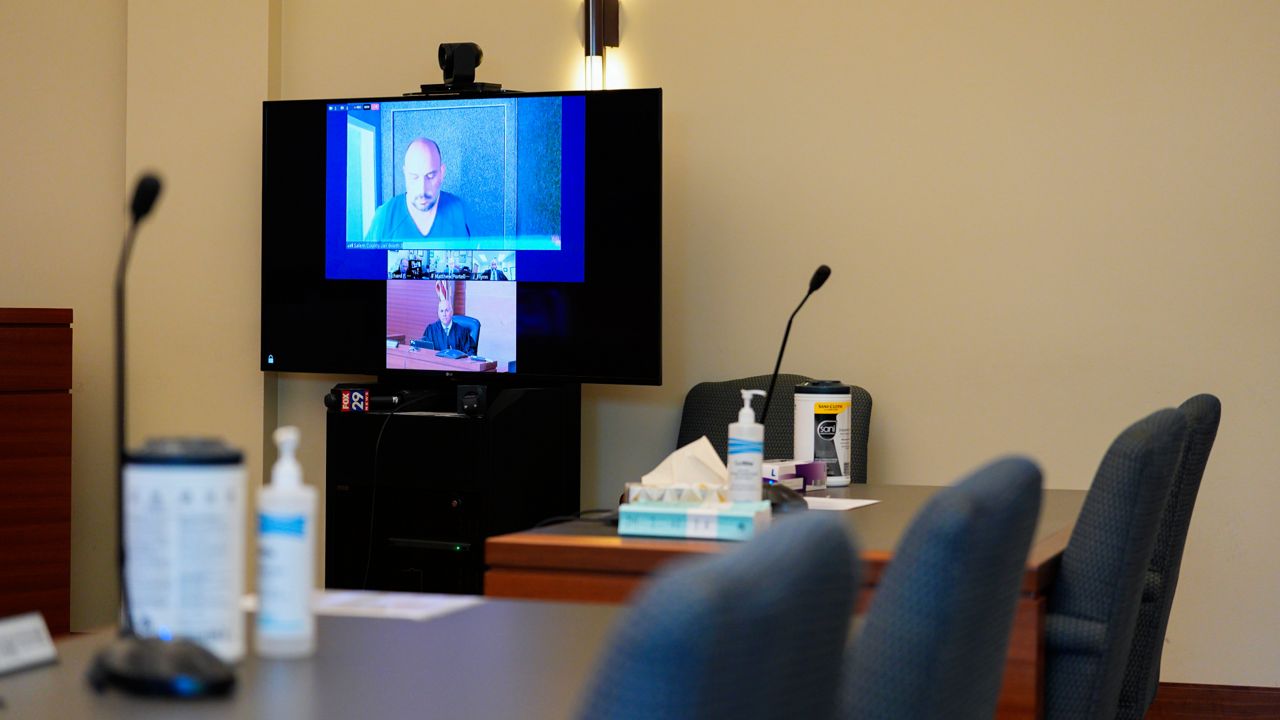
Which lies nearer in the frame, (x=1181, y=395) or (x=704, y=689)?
(x=704, y=689)

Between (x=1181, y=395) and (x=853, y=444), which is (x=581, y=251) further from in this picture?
(x=1181, y=395)

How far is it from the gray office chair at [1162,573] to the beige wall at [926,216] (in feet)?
4.67

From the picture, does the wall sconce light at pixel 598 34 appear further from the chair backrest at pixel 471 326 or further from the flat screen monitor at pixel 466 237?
the chair backrest at pixel 471 326

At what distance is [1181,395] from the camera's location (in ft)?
13.3

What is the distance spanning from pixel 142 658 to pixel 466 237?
3149 mm

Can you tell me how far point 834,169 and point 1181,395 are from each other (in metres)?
1.23

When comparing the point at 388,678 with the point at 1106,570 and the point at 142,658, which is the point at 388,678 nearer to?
the point at 142,658

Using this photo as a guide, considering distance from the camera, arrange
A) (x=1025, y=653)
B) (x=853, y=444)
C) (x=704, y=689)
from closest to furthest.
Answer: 1. (x=704, y=689)
2. (x=1025, y=653)
3. (x=853, y=444)

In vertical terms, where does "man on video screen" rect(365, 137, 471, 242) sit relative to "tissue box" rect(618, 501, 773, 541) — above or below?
above

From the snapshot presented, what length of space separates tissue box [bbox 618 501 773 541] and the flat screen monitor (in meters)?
1.76

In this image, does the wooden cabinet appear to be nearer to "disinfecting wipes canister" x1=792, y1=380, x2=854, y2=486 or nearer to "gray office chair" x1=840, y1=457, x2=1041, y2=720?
"disinfecting wipes canister" x1=792, y1=380, x2=854, y2=486

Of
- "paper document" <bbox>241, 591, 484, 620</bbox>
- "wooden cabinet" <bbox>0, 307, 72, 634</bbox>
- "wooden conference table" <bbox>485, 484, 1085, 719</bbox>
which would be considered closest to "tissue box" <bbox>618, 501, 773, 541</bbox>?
"wooden conference table" <bbox>485, 484, 1085, 719</bbox>

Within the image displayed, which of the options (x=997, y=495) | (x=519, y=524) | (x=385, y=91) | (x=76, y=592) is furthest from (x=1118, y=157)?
(x=76, y=592)

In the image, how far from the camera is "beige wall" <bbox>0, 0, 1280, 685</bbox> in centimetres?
401
